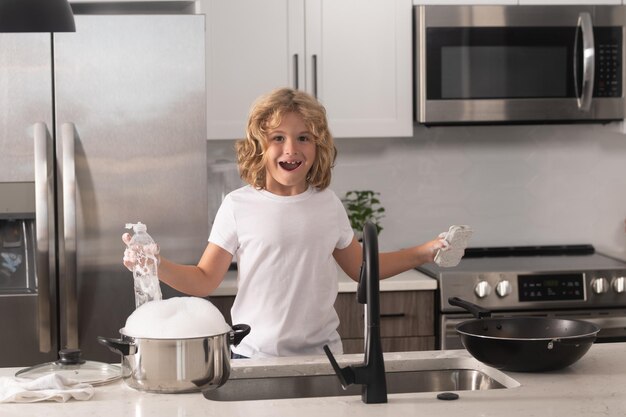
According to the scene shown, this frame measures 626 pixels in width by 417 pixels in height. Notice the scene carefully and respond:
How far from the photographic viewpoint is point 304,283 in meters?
2.44

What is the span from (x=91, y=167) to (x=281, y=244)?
1.01 m

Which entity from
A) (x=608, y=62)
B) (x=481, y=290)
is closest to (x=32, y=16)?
(x=481, y=290)

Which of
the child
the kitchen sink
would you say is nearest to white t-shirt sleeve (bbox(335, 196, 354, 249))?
the child

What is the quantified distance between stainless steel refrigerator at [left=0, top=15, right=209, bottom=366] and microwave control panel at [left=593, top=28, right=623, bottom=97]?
1569mm

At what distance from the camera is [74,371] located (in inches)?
77.2

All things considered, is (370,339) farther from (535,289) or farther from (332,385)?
(535,289)

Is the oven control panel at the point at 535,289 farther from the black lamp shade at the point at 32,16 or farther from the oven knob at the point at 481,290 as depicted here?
the black lamp shade at the point at 32,16

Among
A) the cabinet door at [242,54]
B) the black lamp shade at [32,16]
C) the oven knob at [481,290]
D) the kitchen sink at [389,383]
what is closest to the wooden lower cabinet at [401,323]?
the oven knob at [481,290]

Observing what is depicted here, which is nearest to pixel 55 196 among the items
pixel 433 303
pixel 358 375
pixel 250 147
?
pixel 250 147

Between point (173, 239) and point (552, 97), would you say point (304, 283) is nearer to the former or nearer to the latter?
point (173, 239)

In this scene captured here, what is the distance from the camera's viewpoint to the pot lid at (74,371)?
76.5 inches

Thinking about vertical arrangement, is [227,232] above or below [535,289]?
above

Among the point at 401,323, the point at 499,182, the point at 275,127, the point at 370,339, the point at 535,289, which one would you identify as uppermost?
the point at 275,127

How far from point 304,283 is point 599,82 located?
1867 mm
